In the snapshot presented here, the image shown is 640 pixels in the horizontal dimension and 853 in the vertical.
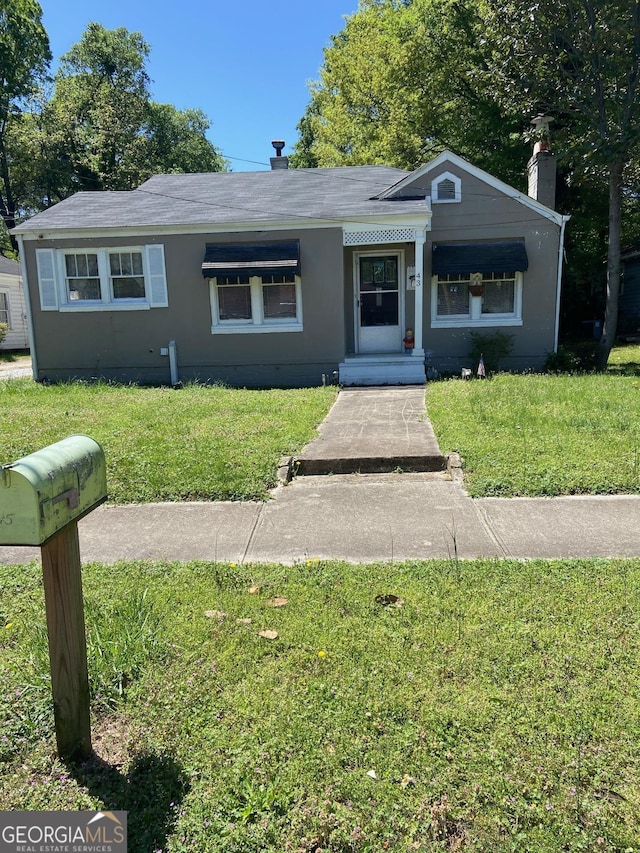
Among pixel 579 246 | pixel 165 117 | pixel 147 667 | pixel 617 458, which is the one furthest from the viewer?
pixel 165 117

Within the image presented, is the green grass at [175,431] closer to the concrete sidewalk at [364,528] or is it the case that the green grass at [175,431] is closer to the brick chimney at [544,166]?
the concrete sidewalk at [364,528]

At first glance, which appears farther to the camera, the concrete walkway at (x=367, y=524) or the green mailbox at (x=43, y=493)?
the concrete walkway at (x=367, y=524)

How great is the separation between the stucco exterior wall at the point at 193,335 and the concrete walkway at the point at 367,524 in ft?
22.8

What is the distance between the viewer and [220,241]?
12781 millimetres

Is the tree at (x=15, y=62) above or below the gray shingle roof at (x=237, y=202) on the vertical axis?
above

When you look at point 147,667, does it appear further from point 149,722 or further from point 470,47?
point 470,47

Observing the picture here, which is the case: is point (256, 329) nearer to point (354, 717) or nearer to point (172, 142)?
point (354, 717)

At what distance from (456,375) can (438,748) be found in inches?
451

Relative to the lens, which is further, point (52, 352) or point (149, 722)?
point (52, 352)

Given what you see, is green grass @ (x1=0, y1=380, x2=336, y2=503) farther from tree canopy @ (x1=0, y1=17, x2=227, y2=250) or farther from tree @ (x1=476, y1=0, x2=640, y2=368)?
tree canopy @ (x1=0, y1=17, x2=227, y2=250)

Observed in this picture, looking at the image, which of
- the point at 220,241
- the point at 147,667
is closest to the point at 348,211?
the point at 220,241

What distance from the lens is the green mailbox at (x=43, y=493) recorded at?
1.87 m

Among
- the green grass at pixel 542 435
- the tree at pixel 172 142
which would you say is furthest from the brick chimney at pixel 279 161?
the tree at pixel 172 142

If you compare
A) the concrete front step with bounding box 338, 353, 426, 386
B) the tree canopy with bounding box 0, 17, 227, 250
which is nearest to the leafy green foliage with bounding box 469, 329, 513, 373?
the concrete front step with bounding box 338, 353, 426, 386
